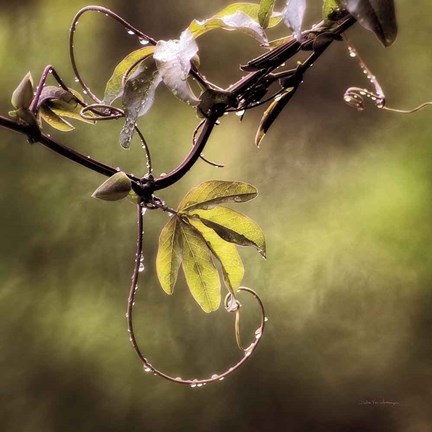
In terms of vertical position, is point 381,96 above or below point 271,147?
above

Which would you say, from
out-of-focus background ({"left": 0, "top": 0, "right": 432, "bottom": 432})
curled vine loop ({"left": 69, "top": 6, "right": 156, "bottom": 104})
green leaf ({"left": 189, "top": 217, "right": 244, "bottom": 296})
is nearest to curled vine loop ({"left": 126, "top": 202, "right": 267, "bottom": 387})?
green leaf ({"left": 189, "top": 217, "right": 244, "bottom": 296})

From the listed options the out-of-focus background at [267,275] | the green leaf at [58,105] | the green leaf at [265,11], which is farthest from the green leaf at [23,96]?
the out-of-focus background at [267,275]

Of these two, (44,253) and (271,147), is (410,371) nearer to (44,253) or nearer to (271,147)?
(271,147)

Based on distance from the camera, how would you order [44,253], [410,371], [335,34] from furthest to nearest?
[44,253], [410,371], [335,34]

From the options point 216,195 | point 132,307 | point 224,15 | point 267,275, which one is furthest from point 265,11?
point 267,275

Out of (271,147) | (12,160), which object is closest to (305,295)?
(271,147)

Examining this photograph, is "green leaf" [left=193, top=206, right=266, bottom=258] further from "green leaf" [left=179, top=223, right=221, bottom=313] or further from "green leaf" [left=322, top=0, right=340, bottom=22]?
"green leaf" [left=322, top=0, right=340, bottom=22]
